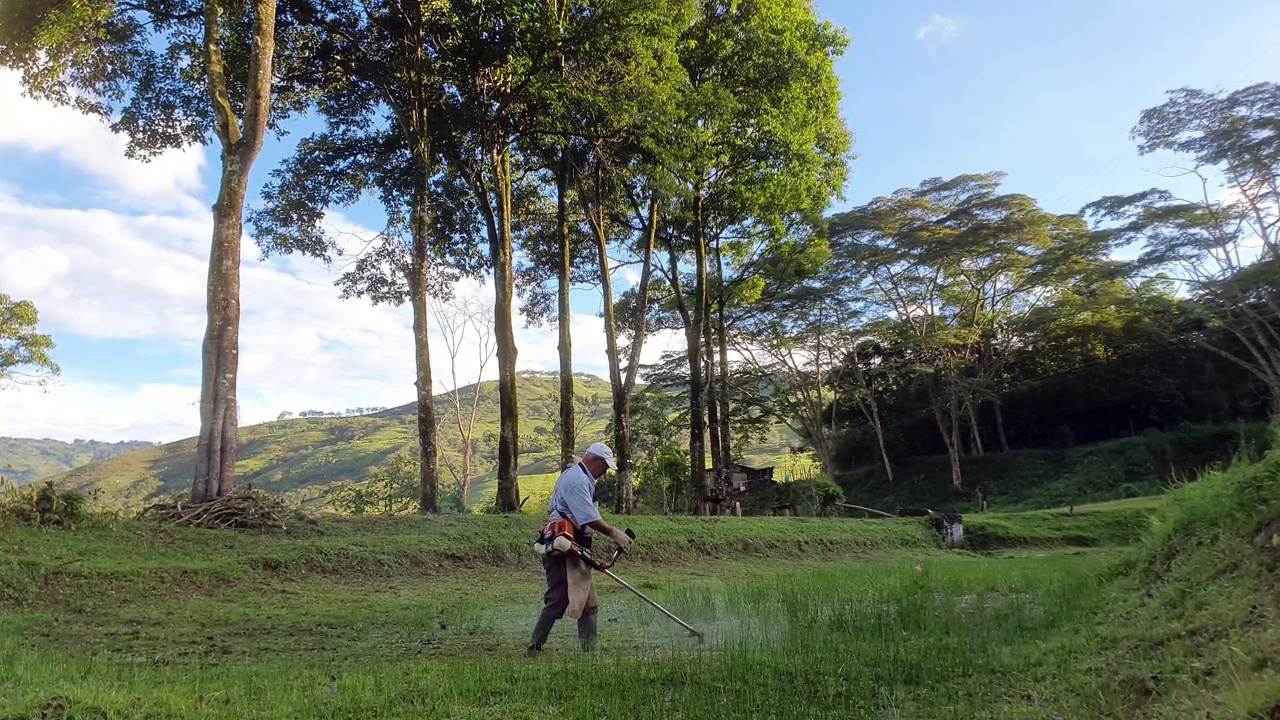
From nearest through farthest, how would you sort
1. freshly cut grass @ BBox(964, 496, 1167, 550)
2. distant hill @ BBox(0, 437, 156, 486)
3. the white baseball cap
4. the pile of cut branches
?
the white baseball cap < the pile of cut branches < freshly cut grass @ BBox(964, 496, 1167, 550) < distant hill @ BBox(0, 437, 156, 486)

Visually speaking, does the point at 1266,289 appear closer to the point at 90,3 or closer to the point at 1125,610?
the point at 1125,610

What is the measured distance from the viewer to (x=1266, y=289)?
20.8m

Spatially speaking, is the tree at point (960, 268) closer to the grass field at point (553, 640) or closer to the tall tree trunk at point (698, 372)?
the tall tree trunk at point (698, 372)

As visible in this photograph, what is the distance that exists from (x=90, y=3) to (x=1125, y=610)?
562 inches

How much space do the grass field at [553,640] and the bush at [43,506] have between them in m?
0.37

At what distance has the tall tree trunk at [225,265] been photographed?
33.7 feet

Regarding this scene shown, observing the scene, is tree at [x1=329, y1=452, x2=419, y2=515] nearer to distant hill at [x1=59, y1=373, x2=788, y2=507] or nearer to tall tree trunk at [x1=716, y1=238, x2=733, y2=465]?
tall tree trunk at [x1=716, y1=238, x2=733, y2=465]

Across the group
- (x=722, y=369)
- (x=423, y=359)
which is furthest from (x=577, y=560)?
(x=722, y=369)

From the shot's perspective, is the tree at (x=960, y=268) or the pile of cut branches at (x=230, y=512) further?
the tree at (x=960, y=268)

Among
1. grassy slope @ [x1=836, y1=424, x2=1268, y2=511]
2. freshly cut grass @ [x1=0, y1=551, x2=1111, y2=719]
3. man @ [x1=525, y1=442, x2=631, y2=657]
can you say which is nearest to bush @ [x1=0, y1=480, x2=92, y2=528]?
freshly cut grass @ [x1=0, y1=551, x2=1111, y2=719]

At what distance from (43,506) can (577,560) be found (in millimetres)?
7715

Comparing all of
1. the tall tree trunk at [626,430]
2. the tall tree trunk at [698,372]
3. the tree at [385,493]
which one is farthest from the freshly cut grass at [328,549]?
the tree at [385,493]

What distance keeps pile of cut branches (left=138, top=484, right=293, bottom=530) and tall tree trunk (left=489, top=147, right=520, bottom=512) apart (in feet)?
14.4

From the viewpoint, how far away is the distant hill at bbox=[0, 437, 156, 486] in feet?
456
